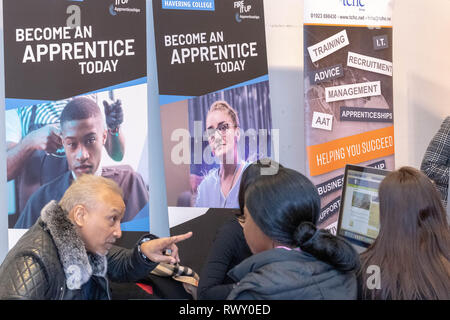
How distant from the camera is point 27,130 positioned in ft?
11.9

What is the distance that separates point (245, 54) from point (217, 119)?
54cm

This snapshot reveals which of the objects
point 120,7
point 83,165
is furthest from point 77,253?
point 120,7

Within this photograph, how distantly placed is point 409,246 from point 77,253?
114cm

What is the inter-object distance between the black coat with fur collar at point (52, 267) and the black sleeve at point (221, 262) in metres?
0.38

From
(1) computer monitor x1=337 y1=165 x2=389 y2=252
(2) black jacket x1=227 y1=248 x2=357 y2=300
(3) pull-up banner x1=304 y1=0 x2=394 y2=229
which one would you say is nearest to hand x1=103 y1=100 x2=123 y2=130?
(3) pull-up banner x1=304 y1=0 x2=394 y2=229

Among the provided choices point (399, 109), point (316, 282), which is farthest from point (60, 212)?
point (399, 109)

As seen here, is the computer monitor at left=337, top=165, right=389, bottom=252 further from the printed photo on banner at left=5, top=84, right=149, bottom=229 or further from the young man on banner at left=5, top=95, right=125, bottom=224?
the young man on banner at left=5, top=95, right=125, bottom=224

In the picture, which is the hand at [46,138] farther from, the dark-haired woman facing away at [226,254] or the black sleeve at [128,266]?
the dark-haired woman facing away at [226,254]

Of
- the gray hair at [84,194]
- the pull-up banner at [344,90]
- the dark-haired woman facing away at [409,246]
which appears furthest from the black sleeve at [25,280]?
the pull-up banner at [344,90]

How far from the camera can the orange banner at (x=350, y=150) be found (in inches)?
155

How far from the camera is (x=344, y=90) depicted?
3.99 m

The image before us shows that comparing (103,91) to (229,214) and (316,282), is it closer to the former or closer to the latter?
(229,214)

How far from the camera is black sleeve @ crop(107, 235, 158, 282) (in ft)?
7.18

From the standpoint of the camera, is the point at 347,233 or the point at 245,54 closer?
the point at 347,233
